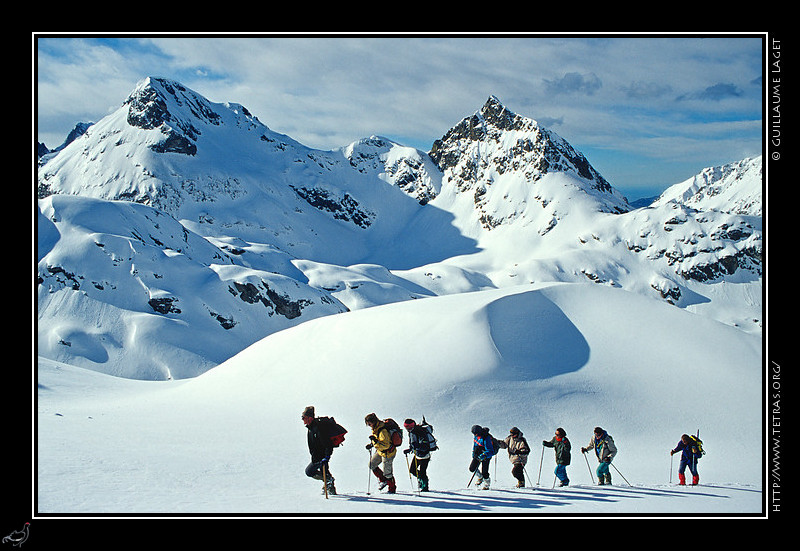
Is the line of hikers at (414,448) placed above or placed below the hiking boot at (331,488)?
above

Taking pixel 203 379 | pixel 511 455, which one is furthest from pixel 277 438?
pixel 203 379

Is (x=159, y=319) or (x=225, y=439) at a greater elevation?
(x=159, y=319)

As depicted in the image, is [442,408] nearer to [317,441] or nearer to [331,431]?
[331,431]

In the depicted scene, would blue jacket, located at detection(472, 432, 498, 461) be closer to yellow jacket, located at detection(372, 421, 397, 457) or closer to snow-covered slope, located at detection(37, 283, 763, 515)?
snow-covered slope, located at detection(37, 283, 763, 515)

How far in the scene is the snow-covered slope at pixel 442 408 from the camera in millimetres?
13789

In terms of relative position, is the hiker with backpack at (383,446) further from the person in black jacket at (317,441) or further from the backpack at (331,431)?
the person in black jacket at (317,441)

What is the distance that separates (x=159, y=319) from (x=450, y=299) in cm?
6265

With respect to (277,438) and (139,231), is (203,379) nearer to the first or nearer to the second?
(277,438)

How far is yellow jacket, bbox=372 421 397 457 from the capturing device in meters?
13.6

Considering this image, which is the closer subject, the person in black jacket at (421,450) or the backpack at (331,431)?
the backpack at (331,431)

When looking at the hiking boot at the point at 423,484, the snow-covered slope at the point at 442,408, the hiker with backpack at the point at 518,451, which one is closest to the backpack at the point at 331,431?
the snow-covered slope at the point at 442,408

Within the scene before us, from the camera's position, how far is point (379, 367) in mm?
28141
